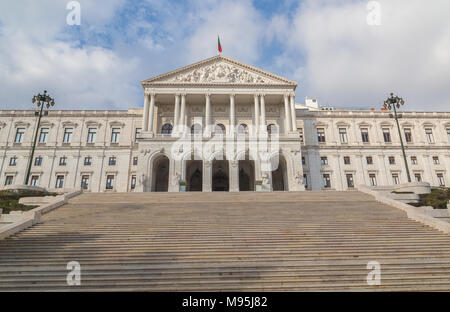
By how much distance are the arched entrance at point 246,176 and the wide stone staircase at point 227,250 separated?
22507mm

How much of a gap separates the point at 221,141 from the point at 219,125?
658 centimetres

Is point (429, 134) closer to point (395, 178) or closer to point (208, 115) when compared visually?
point (395, 178)

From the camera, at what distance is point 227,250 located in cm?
1247

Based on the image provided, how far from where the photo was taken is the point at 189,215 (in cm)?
1830

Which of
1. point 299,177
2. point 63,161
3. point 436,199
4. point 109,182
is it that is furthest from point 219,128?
point 436,199

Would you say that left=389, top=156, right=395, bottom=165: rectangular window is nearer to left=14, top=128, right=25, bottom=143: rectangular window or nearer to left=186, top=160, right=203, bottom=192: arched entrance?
left=186, top=160, right=203, bottom=192: arched entrance

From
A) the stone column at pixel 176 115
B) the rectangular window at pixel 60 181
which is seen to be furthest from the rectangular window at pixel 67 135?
the stone column at pixel 176 115

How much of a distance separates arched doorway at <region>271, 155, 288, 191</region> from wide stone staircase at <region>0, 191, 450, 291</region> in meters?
19.7

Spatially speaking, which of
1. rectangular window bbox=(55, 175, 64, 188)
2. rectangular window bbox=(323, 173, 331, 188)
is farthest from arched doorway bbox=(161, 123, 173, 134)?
rectangular window bbox=(323, 173, 331, 188)

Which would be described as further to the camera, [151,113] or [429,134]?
[429,134]

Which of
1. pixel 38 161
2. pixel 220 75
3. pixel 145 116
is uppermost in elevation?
pixel 220 75

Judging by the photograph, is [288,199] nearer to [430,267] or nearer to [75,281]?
[430,267]

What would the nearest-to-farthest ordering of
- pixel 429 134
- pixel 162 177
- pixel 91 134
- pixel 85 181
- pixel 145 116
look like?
pixel 145 116 < pixel 85 181 < pixel 162 177 < pixel 91 134 < pixel 429 134
